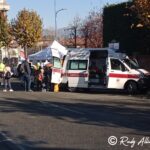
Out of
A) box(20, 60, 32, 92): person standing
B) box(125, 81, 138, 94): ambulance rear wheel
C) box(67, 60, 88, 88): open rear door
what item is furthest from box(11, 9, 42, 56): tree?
box(125, 81, 138, 94): ambulance rear wheel

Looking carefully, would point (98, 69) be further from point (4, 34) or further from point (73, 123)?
point (4, 34)

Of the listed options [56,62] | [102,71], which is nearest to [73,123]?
[102,71]

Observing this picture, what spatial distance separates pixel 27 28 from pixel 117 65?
41.1 meters

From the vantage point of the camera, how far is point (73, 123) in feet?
53.1

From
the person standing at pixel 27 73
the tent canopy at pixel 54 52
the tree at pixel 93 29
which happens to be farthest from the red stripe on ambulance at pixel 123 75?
the tree at pixel 93 29

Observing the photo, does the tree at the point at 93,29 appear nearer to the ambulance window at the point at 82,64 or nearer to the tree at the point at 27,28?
the tree at the point at 27,28

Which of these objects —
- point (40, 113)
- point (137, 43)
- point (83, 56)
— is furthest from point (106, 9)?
point (40, 113)

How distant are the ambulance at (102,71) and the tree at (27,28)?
37152 mm

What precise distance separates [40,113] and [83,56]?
39.6ft

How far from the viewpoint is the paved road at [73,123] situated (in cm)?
1252

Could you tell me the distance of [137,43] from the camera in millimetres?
34438

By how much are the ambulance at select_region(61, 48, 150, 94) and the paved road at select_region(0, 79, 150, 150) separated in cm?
495

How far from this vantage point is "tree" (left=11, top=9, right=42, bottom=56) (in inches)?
2721

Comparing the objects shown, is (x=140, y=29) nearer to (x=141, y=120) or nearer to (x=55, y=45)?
(x=55, y=45)
